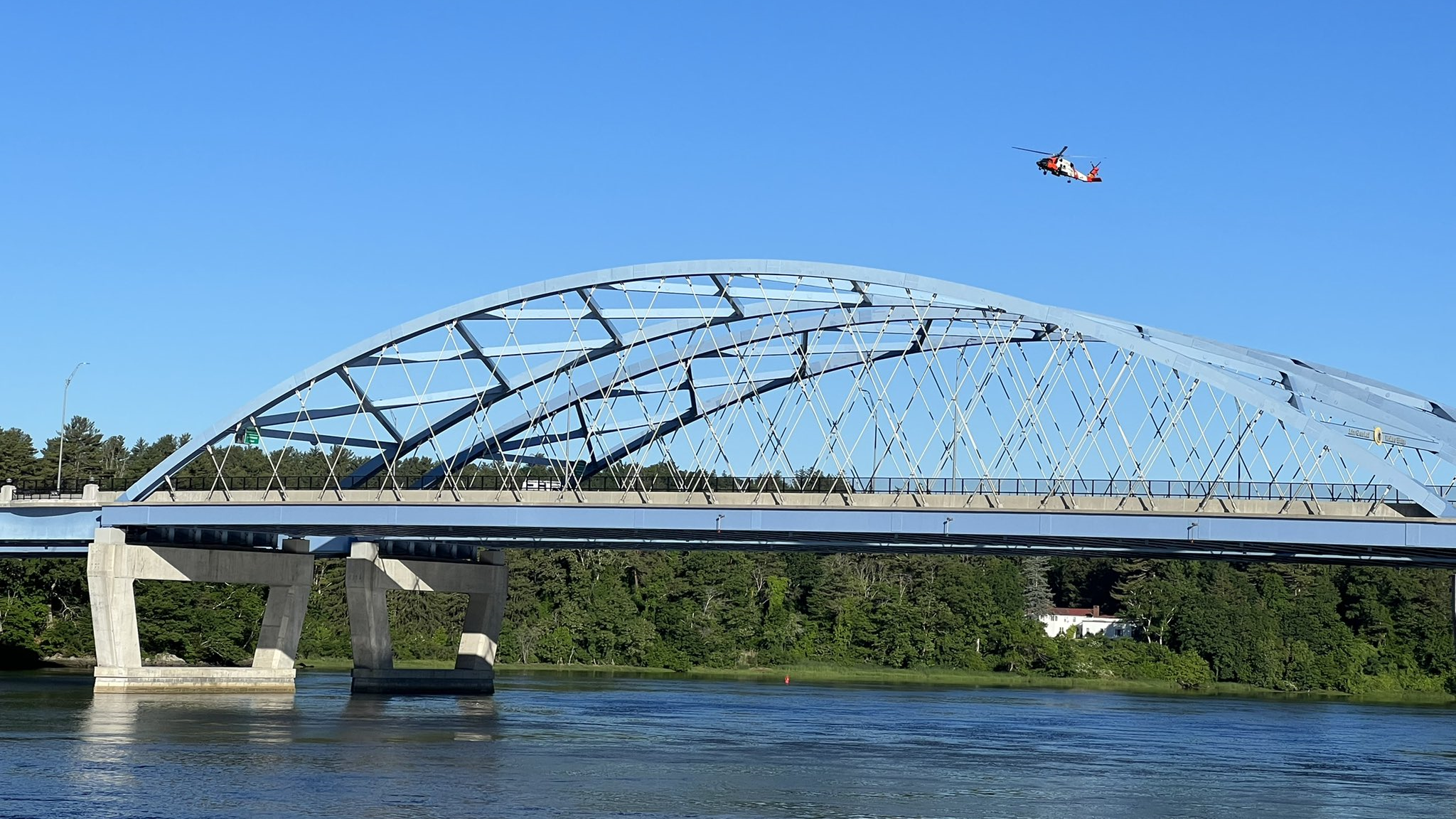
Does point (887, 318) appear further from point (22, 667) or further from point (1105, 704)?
point (22, 667)

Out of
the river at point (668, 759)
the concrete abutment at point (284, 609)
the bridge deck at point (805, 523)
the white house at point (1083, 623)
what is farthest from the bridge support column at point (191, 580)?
the white house at point (1083, 623)

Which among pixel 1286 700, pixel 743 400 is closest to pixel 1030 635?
pixel 1286 700

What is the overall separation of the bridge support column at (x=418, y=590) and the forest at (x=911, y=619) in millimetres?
40640

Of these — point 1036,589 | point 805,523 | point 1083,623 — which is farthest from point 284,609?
point 1083,623

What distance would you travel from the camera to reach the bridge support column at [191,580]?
70062 millimetres

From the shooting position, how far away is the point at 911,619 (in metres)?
131

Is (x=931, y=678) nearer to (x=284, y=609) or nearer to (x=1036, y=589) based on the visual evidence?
(x=1036, y=589)

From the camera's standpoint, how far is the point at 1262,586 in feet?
452

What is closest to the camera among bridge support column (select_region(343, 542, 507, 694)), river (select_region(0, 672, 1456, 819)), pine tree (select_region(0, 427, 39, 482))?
river (select_region(0, 672, 1456, 819))

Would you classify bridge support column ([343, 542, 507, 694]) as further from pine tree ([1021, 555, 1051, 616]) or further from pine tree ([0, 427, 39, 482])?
pine tree ([1021, 555, 1051, 616])

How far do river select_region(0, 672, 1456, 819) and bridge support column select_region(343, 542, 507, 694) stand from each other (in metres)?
1.95

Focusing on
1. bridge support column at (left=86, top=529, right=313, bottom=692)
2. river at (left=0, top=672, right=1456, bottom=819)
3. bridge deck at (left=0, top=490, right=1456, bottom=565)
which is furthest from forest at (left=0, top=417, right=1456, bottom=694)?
bridge deck at (left=0, top=490, right=1456, bottom=565)

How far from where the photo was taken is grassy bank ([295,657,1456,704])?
118m

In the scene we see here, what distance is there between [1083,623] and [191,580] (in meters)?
92.0
